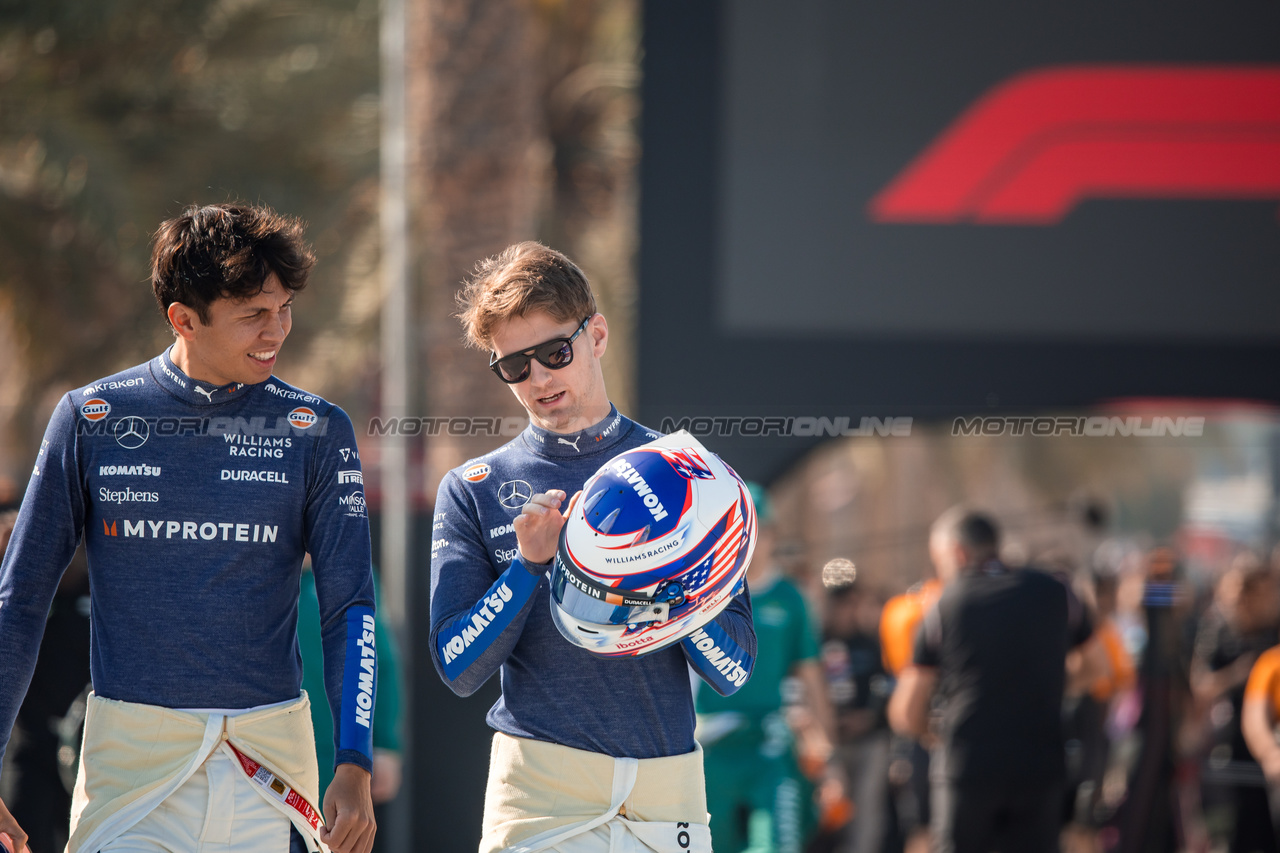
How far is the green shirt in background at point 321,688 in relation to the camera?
14.3 ft

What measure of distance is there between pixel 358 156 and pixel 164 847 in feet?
30.4

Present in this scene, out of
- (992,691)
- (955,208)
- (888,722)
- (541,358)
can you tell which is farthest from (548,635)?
(888,722)

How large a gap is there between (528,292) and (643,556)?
1.83 ft

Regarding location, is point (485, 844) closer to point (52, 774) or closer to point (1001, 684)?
point (52, 774)

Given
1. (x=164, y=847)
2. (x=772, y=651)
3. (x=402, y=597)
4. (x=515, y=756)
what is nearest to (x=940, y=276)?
(x=772, y=651)

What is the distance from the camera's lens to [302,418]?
259 cm

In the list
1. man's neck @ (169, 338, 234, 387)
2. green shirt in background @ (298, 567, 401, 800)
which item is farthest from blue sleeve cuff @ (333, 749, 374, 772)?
green shirt in background @ (298, 567, 401, 800)

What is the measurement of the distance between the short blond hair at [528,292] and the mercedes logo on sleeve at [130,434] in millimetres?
656

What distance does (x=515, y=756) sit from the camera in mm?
2449

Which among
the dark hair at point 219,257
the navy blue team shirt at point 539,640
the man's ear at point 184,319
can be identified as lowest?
the navy blue team shirt at point 539,640

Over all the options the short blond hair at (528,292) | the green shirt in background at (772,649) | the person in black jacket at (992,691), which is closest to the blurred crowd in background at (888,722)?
the green shirt in background at (772,649)

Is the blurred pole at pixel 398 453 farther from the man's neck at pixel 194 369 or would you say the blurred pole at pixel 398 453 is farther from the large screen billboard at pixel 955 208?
the man's neck at pixel 194 369

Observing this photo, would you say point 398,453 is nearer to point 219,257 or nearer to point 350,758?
point 219,257

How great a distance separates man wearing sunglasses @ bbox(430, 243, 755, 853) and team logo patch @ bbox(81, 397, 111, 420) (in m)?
0.67
